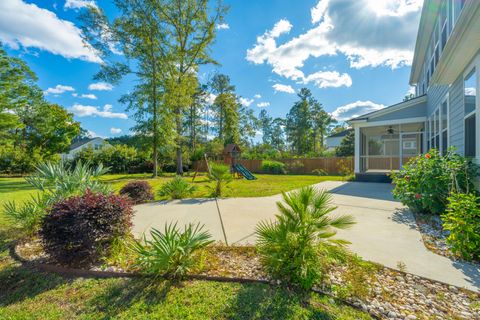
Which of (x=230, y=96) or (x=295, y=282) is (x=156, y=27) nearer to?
(x=230, y=96)

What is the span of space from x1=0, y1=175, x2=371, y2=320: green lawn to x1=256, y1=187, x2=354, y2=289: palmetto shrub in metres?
0.21

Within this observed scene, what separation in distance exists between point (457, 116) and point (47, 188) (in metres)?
9.52

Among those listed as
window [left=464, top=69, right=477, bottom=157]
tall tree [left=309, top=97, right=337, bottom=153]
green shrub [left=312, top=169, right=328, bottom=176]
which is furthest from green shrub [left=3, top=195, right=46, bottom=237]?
tall tree [left=309, top=97, right=337, bottom=153]

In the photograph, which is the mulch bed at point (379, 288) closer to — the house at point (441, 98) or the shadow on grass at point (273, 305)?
the shadow on grass at point (273, 305)

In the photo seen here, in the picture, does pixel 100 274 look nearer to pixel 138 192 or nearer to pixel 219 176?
pixel 138 192

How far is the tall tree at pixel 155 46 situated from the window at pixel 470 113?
15.0 metres

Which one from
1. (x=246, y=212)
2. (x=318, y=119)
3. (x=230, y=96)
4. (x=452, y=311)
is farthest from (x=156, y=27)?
(x=318, y=119)

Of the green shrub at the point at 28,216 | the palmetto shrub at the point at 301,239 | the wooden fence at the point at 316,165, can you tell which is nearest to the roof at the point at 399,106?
the wooden fence at the point at 316,165

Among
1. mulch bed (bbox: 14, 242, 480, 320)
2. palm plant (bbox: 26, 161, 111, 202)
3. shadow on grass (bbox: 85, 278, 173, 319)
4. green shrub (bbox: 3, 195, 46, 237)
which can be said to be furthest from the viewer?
palm plant (bbox: 26, 161, 111, 202)

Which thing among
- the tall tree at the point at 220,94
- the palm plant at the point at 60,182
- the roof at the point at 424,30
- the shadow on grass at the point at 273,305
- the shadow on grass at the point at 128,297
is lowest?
the shadow on grass at the point at 128,297

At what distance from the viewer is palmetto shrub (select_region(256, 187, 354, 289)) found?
2.32 meters

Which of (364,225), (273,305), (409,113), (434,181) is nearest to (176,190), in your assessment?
(364,225)

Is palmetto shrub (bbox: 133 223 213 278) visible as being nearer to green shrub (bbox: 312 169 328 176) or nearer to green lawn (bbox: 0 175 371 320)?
green lawn (bbox: 0 175 371 320)

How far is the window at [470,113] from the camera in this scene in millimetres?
4566
